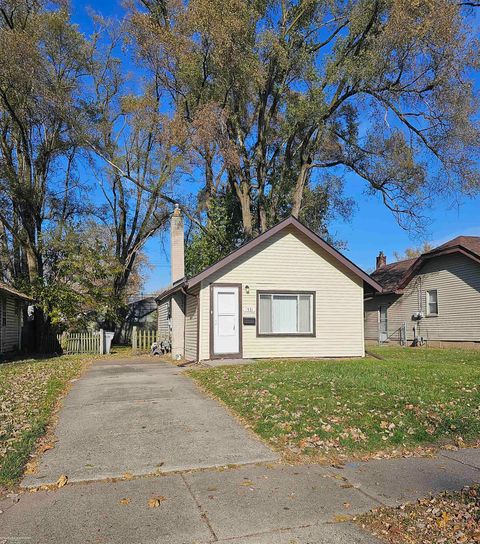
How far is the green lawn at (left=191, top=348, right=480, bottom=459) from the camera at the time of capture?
6270 mm

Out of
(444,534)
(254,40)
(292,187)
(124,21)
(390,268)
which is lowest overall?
(444,534)

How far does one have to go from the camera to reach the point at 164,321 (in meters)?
22.6

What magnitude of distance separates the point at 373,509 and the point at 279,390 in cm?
463

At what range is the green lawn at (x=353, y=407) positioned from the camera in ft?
20.6

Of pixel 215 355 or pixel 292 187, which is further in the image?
pixel 292 187

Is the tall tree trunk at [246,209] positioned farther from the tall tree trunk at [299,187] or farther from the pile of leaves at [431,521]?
the pile of leaves at [431,521]

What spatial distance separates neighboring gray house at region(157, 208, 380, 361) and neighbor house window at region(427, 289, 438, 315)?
773cm

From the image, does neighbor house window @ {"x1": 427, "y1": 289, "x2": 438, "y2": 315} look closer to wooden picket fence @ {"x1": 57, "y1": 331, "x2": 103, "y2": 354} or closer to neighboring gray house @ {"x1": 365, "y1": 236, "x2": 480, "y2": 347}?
neighboring gray house @ {"x1": 365, "y1": 236, "x2": 480, "y2": 347}

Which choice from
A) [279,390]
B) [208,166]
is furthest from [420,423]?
[208,166]

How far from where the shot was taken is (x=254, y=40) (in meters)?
20.5

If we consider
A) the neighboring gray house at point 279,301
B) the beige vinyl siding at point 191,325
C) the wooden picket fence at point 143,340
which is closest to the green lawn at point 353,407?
the neighboring gray house at point 279,301

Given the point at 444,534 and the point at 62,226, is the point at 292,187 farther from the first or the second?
the point at 444,534

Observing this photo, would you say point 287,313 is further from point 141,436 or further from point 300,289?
point 141,436

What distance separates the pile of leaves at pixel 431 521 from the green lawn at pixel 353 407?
1512 millimetres
